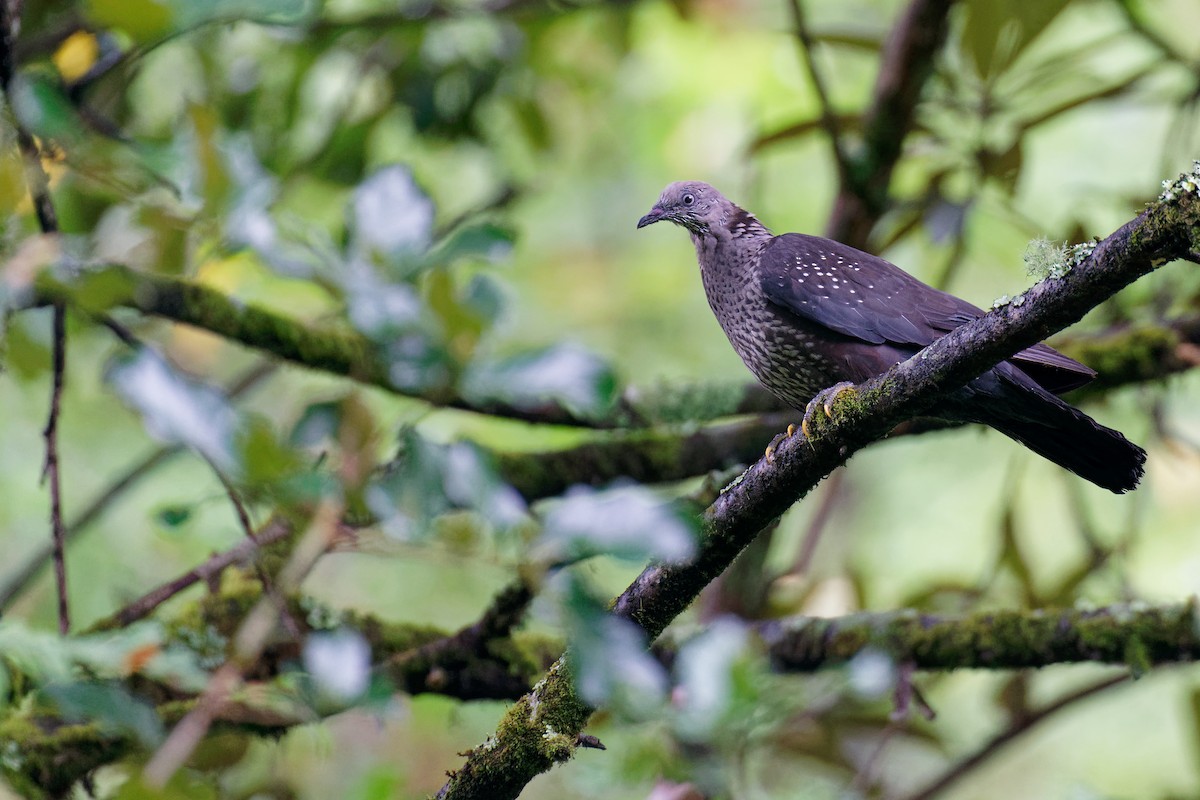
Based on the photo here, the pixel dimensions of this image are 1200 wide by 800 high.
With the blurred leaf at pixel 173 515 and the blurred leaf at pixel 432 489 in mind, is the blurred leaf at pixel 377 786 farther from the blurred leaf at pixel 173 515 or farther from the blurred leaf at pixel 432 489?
the blurred leaf at pixel 173 515

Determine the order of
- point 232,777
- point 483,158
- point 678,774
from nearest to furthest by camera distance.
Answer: point 678,774 < point 232,777 < point 483,158

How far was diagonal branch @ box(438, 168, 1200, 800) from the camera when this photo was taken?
208cm

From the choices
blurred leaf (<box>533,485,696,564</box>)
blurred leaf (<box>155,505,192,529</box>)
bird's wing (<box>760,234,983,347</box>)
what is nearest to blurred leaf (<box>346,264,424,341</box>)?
blurred leaf (<box>533,485,696,564</box>)

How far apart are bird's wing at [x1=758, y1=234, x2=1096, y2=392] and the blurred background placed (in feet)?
0.85

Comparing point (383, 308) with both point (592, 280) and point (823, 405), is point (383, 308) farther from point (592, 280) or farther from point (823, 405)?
point (592, 280)

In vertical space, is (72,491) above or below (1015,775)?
below

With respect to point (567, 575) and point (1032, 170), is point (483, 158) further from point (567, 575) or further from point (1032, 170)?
point (567, 575)

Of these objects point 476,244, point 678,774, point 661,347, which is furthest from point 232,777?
point 661,347

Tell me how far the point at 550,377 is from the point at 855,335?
Answer: 1545 mm

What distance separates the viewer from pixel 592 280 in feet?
23.4

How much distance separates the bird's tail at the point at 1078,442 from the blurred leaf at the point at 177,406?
1880 mm

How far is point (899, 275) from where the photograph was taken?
3320mm

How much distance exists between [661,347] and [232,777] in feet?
12.7

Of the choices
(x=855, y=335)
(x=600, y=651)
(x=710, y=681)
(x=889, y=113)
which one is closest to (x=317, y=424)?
(x=600, y=651)
